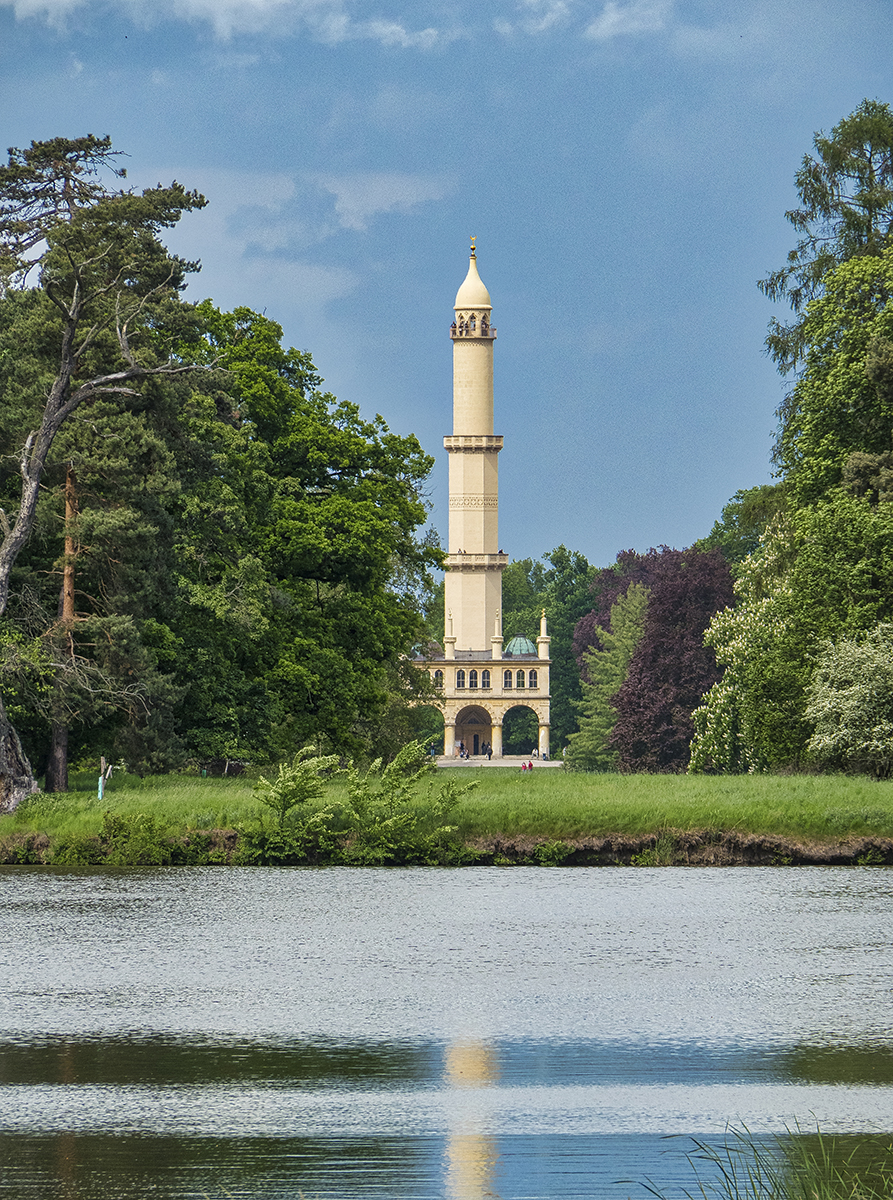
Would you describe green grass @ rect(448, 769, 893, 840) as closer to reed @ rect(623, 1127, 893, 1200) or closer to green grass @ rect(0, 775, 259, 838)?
green grass @ rect(0, 775, 259, 838)

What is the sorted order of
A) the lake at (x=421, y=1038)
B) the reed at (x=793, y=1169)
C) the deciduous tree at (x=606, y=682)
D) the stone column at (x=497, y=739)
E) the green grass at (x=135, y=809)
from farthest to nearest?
1. the stone column at (x=497, y=739)
2. the deciduous tree at (x=606, y=682)
3. the green grass at (x=135, y=809)
4. the lake at (x=421, y=1038)
5. the reed at (x=793, y=1169)

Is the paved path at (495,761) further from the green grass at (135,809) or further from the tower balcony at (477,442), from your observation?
the green grass at (135,809)

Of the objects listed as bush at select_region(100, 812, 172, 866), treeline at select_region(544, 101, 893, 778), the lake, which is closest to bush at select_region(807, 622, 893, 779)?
treeline at select_region(544, 101, 893, 778)

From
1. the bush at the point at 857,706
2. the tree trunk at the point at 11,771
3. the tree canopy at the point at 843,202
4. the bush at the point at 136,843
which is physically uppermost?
the tree canopy at the point at 843,202

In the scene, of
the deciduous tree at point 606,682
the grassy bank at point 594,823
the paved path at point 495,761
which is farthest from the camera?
the paved path at point 495,761

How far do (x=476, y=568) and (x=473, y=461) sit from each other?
A: 778 centimetres

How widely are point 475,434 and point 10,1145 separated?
110892 millimetres

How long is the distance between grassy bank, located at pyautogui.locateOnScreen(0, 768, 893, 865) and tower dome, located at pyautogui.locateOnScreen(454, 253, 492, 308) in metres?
92.9

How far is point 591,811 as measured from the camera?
3122cm

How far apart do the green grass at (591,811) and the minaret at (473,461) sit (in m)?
87.1

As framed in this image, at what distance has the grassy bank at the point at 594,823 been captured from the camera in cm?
3038

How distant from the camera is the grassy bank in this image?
30375 mm

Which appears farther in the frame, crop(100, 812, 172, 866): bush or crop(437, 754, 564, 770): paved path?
crop(437, 754, 564, 770): paved path

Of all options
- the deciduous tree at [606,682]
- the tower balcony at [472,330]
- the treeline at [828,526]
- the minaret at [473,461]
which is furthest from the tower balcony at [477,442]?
the treeline at [828,526]
